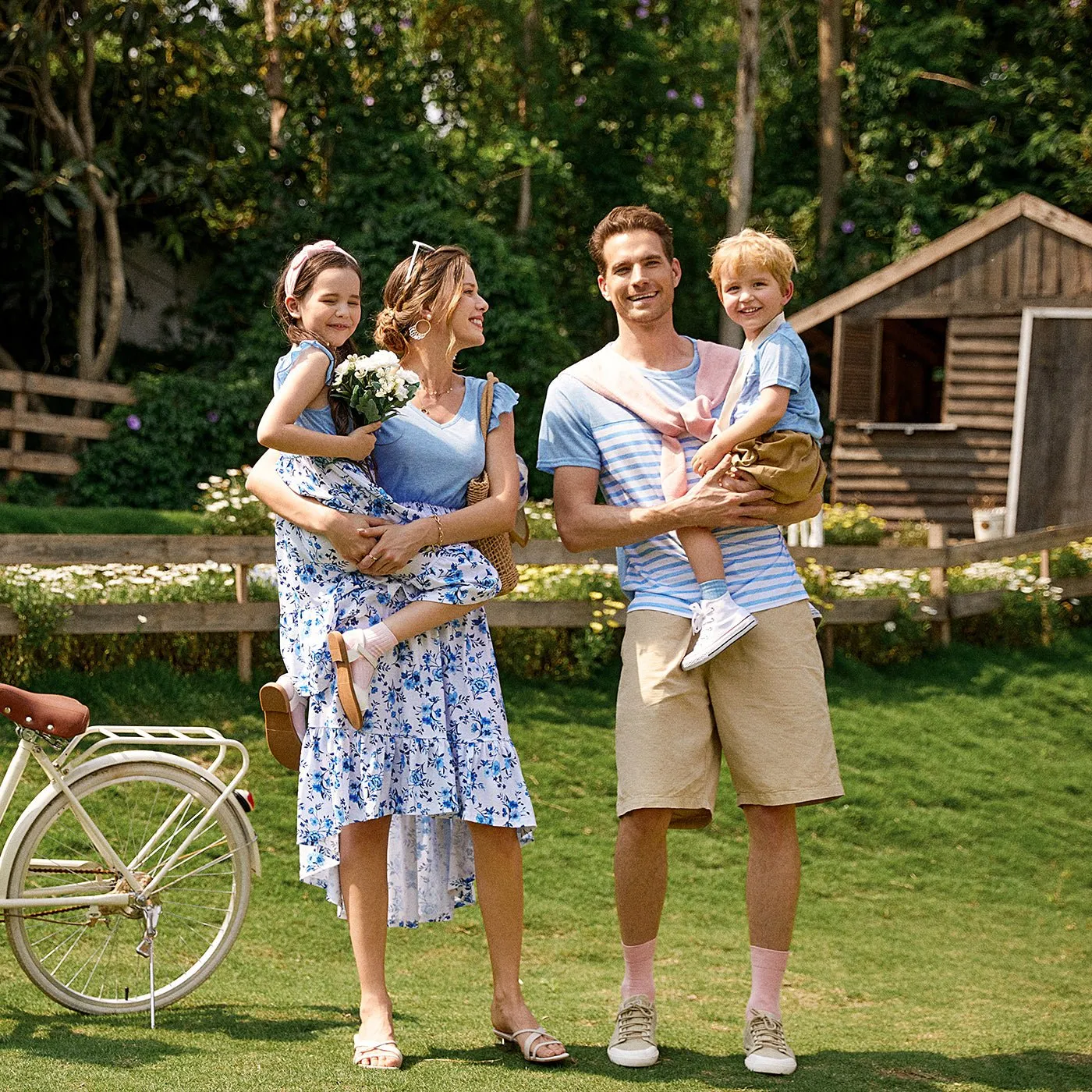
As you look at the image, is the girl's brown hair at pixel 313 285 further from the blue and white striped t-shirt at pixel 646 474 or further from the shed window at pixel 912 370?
the shed window at pixel 912 370

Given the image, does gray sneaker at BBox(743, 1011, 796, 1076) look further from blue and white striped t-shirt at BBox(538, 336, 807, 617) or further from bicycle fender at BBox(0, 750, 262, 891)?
bicycle fender at BBox(0, 750, 262, 891)

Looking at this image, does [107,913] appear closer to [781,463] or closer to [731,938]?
Result: [781,463]

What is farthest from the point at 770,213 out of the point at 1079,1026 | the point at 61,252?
the point at 1079,1026

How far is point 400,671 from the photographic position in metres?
3.40

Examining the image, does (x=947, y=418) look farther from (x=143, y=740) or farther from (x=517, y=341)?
(x=143, y=740)

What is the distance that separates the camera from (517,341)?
631 inches

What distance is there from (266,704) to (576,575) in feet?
17.3

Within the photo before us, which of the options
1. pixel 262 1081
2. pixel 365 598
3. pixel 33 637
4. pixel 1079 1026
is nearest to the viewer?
pixel 262 1081

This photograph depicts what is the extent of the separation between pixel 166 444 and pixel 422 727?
11.1 m

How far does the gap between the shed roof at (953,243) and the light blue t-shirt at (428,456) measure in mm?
12220

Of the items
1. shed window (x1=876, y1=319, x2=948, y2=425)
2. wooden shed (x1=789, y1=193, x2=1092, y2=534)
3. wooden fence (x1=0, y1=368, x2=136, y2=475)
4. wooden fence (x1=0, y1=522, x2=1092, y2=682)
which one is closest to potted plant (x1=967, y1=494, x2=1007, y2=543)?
wooden shed (x1=789, y1=193, x2=1092, y2=534)

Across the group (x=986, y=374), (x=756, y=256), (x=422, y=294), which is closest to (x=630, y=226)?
(x=756, y=256)

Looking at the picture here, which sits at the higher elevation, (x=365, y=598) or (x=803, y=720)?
(x=365, y=598)

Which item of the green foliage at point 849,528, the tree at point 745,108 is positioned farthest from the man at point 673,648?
the tree at point 745,108
